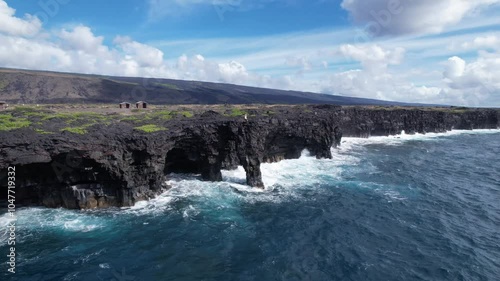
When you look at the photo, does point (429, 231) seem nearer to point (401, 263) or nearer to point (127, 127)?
point (401, 263)

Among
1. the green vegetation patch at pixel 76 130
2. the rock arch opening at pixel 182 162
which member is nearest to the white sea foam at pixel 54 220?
the green vegetation patch at pixel 76 130

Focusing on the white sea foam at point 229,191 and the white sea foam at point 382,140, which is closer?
the white sea foam at point 229,191

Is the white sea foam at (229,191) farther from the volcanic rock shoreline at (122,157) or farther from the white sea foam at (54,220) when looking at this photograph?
the volcanic rock shoreline at (122,157)

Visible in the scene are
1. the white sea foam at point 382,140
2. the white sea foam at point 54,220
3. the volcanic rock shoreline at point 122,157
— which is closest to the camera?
the white sea foam at point 54,220

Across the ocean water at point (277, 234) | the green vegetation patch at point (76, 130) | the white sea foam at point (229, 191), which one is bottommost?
the ocean water at point (277, 234)

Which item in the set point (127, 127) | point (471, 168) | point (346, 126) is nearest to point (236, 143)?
point (127, 127)

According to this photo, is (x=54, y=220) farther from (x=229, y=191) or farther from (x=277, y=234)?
(x=277, y=234)

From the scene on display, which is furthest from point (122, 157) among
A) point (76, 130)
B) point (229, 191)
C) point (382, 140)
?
point (382, 140)

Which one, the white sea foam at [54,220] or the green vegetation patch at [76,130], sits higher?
the green vegetation patch at [76,130]
